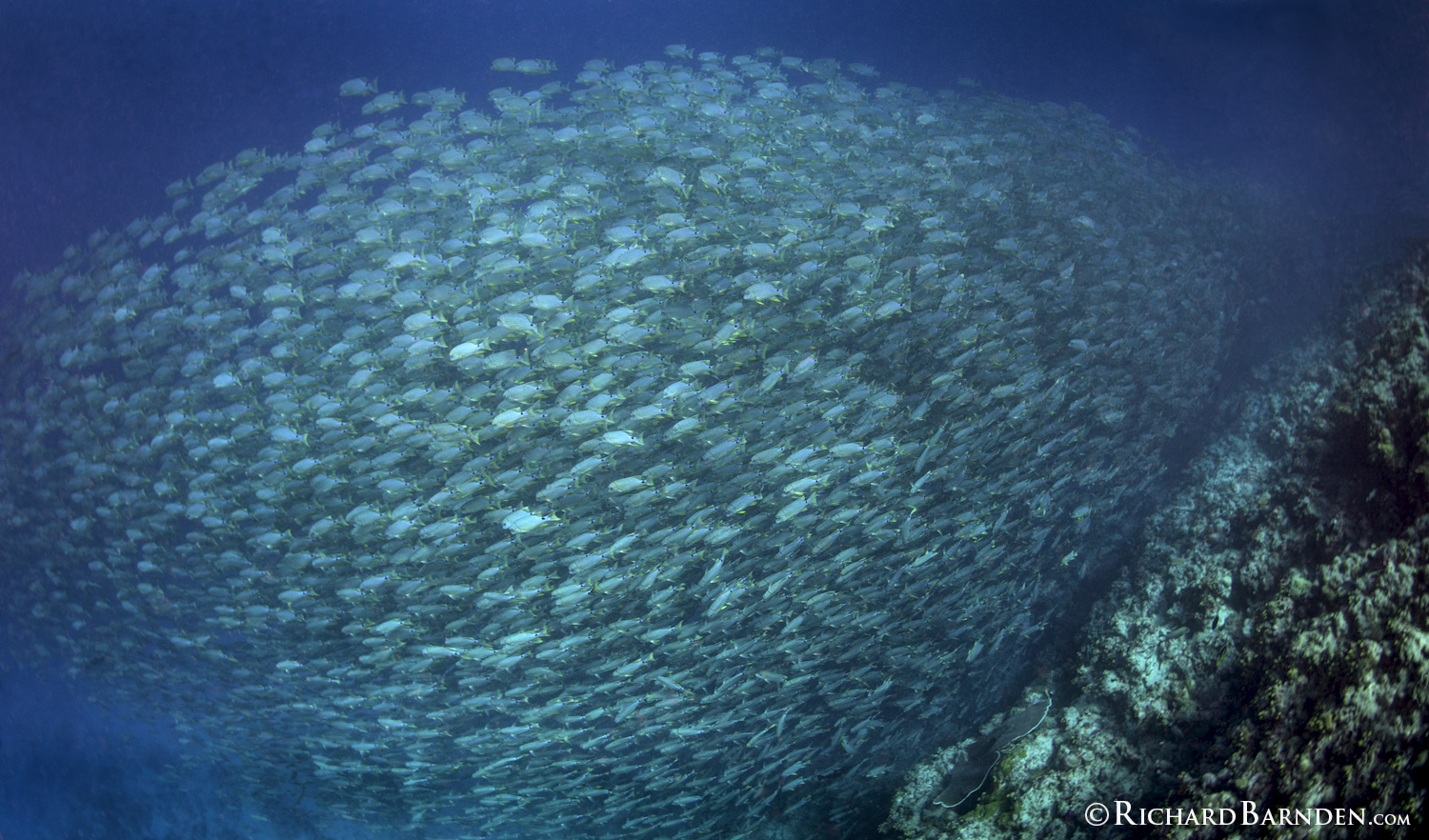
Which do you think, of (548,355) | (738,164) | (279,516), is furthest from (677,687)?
(738,164)

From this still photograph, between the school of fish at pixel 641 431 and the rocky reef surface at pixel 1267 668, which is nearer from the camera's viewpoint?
the rocky reef surface at pixel 1267 668

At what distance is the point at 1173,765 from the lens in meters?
3.09

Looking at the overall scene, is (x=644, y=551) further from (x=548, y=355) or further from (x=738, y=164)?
(x=738, y=164)

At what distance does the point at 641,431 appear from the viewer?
5.08 m

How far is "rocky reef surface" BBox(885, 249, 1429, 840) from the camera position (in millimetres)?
2119

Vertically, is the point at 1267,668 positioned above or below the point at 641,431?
below

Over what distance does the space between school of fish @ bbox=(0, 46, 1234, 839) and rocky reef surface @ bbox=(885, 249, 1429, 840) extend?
4.16 feet

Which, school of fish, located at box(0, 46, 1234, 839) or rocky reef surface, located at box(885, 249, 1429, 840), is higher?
school of fish, located at box(0, 46, 1234, 839)

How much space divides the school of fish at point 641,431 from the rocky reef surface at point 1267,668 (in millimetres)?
1267

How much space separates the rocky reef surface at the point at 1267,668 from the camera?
6.95ft

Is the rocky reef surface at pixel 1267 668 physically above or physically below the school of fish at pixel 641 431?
below

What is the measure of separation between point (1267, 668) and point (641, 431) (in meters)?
4.03

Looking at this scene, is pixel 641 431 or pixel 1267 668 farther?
pixel 641 431

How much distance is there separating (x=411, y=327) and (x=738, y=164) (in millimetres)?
3379
